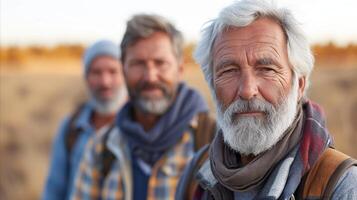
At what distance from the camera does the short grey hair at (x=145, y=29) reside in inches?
162

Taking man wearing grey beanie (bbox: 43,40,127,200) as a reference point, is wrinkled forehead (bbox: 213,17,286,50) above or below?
above

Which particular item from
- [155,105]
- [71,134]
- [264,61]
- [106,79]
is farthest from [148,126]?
[264,61]

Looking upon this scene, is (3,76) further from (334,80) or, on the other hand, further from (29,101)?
(334,80)

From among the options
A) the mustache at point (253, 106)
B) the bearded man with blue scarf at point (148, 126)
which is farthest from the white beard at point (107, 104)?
the mustache at point (253, 106)

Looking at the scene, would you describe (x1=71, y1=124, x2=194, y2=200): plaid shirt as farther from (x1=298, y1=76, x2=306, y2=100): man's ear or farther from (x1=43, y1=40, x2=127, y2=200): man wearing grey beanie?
(x1=298, y1=76, x2=306, y2=100): man's ear

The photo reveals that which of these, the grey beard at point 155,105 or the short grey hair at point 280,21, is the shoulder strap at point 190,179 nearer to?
the short grey hair at point 280,21

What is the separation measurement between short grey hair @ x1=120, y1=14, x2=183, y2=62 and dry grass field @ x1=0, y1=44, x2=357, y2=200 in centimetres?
1052

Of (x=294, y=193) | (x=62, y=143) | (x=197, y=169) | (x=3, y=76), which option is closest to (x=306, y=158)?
(x=294, y=193)

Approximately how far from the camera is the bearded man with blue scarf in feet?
12.9

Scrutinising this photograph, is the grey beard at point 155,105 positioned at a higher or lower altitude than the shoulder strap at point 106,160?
higher

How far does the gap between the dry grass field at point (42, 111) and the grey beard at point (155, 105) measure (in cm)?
1057

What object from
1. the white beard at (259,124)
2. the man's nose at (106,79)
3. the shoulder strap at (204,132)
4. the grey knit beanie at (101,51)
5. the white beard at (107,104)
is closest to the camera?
the white beard at (259,124)

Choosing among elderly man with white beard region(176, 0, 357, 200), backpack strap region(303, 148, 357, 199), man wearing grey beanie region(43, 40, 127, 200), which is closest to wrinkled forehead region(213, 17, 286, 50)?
elderly man with white beard region(176, 0, 357, 200)

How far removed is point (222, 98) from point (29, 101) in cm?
1702
